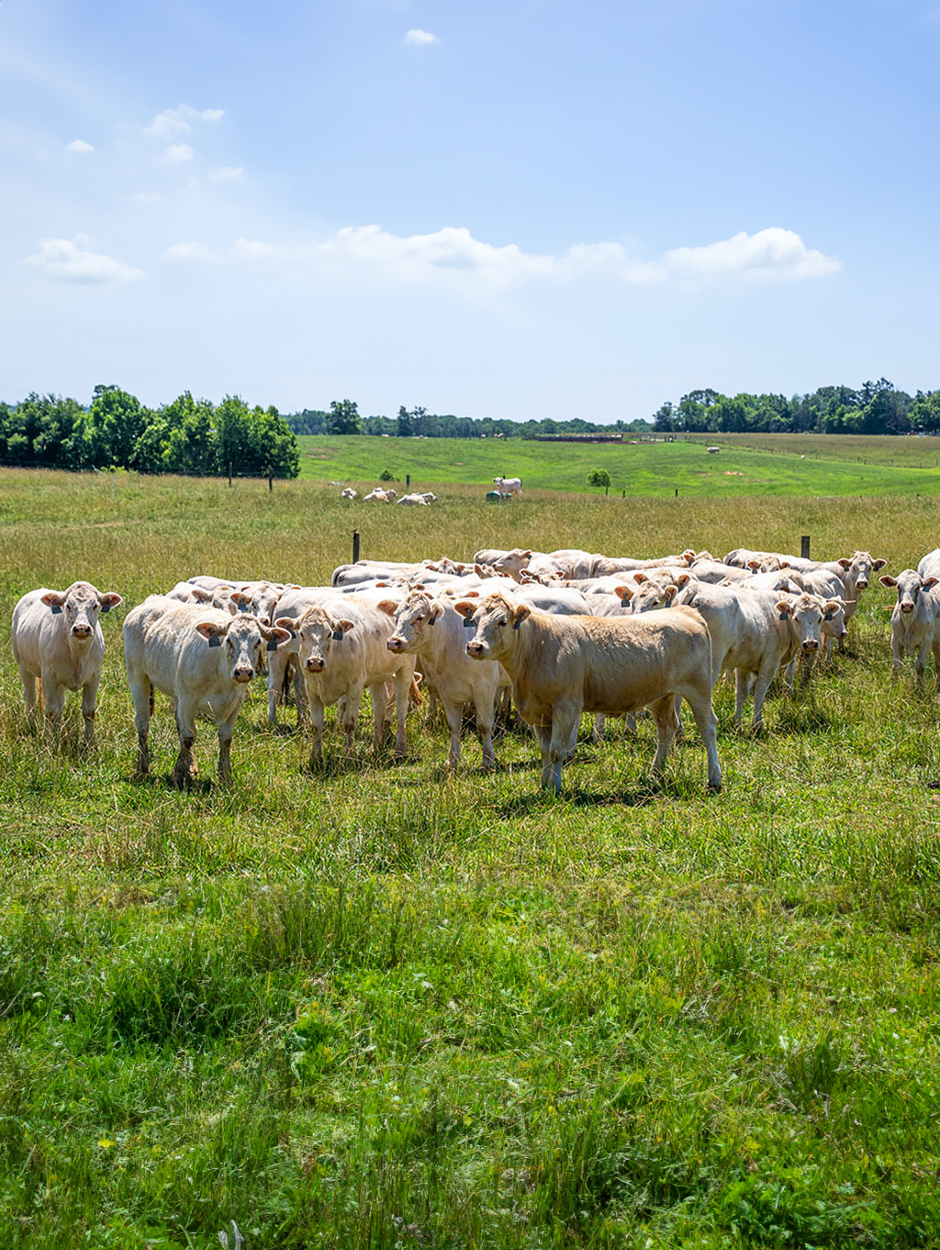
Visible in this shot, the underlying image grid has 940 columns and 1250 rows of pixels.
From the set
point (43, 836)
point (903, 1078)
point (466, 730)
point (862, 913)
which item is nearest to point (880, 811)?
point (862, 913)

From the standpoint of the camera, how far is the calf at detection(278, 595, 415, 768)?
11555 mm

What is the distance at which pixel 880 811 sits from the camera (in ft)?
30.4

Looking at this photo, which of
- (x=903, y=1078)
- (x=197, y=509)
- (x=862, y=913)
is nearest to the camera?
(x=903, y=1078)

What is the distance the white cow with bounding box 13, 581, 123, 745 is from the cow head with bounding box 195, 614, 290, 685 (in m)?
2.07

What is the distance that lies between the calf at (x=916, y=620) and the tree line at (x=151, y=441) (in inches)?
2608

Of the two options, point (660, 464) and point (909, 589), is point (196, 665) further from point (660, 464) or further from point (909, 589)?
point (660, 464)

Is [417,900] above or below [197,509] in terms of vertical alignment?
below

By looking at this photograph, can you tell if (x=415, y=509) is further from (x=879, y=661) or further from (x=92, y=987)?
(x=92, y=987)

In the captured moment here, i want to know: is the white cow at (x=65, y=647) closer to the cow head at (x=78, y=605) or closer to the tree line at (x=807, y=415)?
the cow head at (x=78, y=605)

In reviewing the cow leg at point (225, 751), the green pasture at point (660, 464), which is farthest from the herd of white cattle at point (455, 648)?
the green pasture at point (660, 464)

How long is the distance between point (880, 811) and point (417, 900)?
183 inches

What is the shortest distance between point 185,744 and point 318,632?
1.96 metres

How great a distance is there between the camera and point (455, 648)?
12266mm

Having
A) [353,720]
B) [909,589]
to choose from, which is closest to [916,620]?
[909,589]
